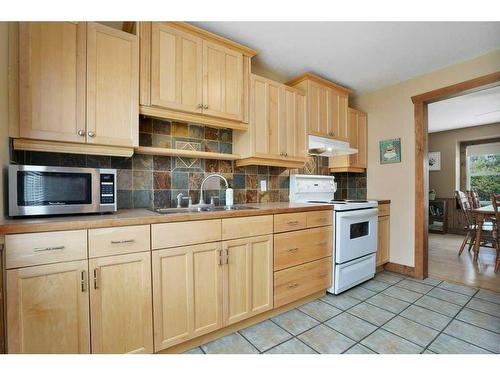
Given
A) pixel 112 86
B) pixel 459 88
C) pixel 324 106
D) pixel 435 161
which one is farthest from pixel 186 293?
pixel 435 161

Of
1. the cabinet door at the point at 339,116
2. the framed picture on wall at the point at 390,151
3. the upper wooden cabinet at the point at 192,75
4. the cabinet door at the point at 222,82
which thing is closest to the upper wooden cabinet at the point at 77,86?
the upper wooden cabinet at the point at 192,75

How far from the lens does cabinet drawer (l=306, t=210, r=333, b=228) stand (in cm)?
207

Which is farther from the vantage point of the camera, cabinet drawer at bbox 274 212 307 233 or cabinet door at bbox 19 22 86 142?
cabinet drawer at bbox 274 212 307 233

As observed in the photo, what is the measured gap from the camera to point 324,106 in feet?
8.84

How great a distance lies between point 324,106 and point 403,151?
1.17m

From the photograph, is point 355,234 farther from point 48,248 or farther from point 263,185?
point 48,248

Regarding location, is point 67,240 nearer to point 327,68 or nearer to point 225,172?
point 225,172

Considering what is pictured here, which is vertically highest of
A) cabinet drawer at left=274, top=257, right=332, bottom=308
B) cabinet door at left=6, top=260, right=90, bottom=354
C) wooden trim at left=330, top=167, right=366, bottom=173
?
wooden trim at left=330, top=167, right=366, bottom=173

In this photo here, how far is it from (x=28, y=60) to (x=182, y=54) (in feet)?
2.94

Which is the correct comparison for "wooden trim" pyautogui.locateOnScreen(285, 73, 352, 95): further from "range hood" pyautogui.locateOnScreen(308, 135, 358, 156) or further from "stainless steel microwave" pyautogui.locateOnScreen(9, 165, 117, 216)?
"stainless steel microwave" pyautogui.locateOnScreen(9, 165, 117, 216)

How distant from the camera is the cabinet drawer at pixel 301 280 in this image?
1.89 meters

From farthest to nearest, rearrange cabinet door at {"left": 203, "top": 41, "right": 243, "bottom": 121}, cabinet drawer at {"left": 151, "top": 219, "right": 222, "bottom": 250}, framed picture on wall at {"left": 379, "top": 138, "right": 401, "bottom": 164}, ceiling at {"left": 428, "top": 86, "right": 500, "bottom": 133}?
ceiling at {"left": 428, "top": 86, "right": 500, "bottom": 133} → framed picture on wall at {"left": 379, "top": 138, "right": 401, "bottom": 164} → cabinet door at {"left": 203, "top": 41, "right": 243, "bottom": 121} → cabinet drawer at {"left": 151, "top": 219, "right": 222, "bottom": 250}

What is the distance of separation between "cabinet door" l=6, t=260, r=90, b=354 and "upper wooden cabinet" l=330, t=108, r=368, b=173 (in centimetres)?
291

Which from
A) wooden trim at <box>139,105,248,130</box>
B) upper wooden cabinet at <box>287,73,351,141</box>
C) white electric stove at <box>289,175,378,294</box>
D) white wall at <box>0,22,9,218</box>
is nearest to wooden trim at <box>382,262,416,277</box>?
white electric stove at <box>289,175,378,294</box>
